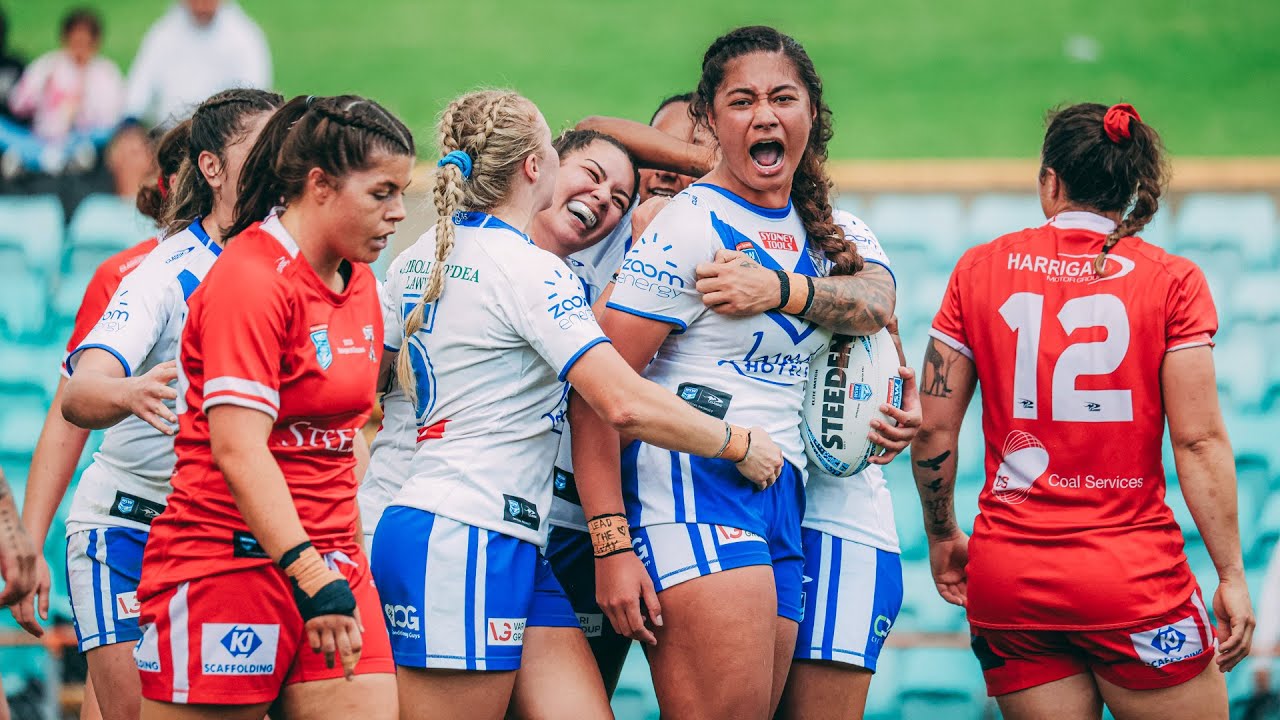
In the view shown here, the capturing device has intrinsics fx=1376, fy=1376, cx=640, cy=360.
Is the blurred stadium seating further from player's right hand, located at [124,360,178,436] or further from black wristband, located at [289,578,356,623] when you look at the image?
black wristband, located at [289,578,356,623]

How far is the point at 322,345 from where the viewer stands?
3.08 meters

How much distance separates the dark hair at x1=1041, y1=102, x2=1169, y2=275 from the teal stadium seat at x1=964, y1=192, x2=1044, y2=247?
4190mm

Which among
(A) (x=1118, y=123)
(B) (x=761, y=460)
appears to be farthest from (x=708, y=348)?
(A) (x=1118, y=123)

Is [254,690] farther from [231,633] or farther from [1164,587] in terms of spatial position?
[1164,587]

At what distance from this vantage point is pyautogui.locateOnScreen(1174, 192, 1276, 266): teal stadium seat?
320 inches

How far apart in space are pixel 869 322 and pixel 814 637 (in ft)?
3.01

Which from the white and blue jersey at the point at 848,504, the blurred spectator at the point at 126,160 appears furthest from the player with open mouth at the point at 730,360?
the blurred spectator at the point at 126,160

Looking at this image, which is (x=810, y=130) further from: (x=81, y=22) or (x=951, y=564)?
(x=81, y=22)

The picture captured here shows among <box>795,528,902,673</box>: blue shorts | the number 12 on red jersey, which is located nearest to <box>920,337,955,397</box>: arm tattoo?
the number 12 on red jersey

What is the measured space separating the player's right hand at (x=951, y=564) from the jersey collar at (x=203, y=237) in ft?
7.73

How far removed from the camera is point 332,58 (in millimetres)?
15117

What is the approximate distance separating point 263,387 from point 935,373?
210 centimetres

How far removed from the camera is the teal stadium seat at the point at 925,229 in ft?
26.9

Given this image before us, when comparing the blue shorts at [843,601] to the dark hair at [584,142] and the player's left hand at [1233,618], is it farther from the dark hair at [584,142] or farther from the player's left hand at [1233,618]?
the dark hair at [584,142]
